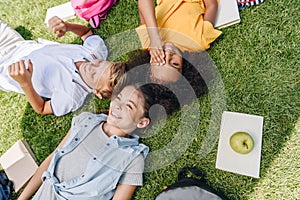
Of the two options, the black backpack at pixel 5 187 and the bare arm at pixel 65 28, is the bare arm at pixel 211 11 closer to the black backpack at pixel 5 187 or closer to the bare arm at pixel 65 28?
the bare arm at pixel 65 28

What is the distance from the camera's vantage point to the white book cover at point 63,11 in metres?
2.00

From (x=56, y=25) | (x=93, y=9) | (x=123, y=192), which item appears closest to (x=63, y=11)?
(x=93, y=9)

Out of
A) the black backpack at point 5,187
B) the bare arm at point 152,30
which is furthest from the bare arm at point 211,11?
the black backpack at point 5,187

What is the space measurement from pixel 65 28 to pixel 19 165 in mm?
705

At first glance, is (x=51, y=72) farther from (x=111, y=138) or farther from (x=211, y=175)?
(x=211, y=175)

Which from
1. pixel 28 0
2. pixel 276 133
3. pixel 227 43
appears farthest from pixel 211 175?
pixel 28 0

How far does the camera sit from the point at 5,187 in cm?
185

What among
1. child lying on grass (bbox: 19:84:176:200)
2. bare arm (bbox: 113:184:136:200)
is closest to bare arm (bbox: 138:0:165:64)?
child lying on grass (bbox: 19:84:176:200)

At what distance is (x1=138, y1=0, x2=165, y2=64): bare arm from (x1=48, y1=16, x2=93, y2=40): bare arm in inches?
12.1

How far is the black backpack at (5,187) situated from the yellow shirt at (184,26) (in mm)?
942

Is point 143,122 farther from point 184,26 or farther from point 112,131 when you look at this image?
point 184,26

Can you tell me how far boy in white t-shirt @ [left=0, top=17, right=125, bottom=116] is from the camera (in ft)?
5.52

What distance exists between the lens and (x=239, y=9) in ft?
6.03

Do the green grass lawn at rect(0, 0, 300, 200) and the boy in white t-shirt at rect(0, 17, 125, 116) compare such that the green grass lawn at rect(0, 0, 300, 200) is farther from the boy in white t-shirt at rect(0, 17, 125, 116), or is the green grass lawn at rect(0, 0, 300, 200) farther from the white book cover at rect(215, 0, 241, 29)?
the boy in white t-shirt at rect(0, 17, 125, 116)
